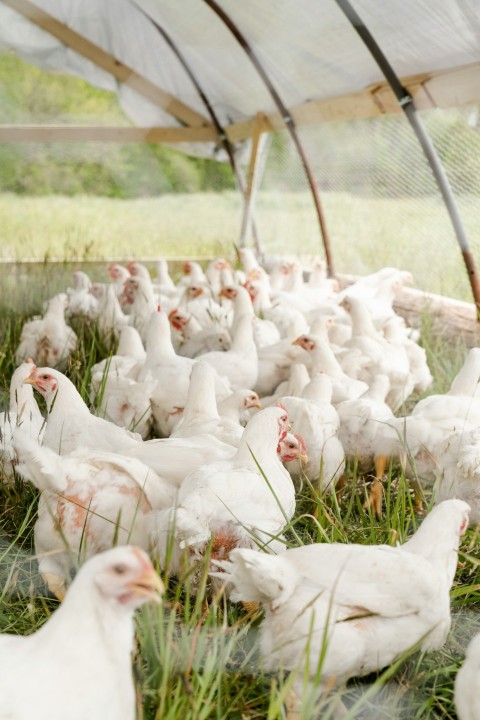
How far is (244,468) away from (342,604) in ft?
1.88

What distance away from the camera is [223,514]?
198cm

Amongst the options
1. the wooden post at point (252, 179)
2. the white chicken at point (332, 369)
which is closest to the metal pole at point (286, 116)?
the wooden post at point (252, 179)

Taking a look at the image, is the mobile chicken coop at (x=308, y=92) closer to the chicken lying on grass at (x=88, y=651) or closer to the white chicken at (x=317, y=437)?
the white chicken at (x=317, y=437)

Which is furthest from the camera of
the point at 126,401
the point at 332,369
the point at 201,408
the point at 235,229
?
the point at 235,229

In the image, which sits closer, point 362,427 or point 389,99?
point 362,427

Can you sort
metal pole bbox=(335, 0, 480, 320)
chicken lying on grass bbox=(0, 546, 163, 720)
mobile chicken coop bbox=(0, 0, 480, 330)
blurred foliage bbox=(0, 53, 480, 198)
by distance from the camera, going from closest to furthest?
chicken lying on grass bbox=(0, 546, 163, 720) → mobile chicken coop bbox=(0, 0, 480, 330) → metal pole bbox=(335, 0, 480, 320) → blurred foliage bbox=(0, 53, 480, 198)

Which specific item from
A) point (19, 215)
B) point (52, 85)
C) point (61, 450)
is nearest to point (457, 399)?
point (61, 450)

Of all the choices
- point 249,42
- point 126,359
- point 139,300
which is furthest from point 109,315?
point 249,42

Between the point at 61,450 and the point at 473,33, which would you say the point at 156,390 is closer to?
the point at 61,450

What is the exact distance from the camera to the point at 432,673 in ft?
5.74

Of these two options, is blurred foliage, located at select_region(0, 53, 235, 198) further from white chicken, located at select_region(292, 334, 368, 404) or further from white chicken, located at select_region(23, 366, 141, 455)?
white chicken, located at select_region(23, 366, 141, 455)

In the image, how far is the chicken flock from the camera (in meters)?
1.61

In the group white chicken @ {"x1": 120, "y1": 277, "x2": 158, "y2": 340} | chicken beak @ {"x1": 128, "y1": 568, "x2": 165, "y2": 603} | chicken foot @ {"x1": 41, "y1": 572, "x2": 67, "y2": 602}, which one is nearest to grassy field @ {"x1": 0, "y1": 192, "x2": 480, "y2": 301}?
white chicken @ {"x1": 120, "y1": 277, "x2": 158, "y2": 340}

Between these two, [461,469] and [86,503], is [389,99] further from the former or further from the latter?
[86,503]
